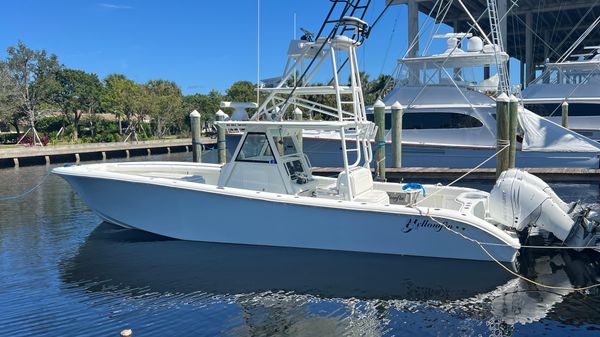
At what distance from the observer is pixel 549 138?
57.3 feet

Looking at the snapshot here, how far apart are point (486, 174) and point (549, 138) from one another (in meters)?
3.56

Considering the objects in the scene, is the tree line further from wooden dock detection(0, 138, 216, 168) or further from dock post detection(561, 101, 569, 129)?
dock post detection(561, 101, 569, 129)

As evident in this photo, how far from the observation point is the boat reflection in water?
6763mm

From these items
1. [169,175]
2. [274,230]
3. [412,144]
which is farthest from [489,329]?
[412,144]

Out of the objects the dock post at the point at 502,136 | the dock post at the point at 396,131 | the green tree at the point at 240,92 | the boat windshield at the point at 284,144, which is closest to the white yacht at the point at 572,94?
the dock post at the point at 396,131

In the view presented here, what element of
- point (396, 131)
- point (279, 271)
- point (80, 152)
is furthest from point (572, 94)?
point (80, 152)

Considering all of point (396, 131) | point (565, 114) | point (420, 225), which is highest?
point (565, 114)

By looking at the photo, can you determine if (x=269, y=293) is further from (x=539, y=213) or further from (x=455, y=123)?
(x=455, y=123)

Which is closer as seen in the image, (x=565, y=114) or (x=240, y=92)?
(x=565, y=114)

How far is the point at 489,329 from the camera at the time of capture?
248 inches

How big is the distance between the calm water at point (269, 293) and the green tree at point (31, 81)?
3581 centimetres

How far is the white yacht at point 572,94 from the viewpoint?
21516 millimetres

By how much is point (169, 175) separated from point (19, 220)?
4094 millimetres

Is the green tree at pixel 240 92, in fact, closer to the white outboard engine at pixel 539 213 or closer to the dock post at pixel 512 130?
the dock post at pixel 512 130
